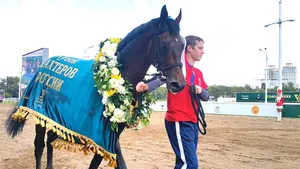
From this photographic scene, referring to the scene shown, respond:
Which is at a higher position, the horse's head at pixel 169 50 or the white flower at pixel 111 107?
the horse's head at pixel 169 50

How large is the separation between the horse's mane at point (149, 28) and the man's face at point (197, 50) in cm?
36

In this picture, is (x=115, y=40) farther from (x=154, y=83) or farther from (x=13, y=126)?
(x=13, y=126)

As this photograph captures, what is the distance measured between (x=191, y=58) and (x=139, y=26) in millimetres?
662

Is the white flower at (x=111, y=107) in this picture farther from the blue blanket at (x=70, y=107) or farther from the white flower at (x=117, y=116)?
the blue blanket at (x=70, y=107)

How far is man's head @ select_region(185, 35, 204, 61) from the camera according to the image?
313cm

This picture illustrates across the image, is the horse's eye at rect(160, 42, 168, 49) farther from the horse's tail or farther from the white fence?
the white fence

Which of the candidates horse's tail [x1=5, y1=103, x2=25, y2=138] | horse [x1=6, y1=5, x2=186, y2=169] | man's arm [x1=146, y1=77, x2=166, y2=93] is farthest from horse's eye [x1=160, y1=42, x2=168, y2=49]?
horse's tail [x1=5, y1=103, x2=25, y2=138]

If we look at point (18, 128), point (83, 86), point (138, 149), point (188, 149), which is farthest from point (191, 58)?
point (138, 149)

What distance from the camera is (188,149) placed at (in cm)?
291

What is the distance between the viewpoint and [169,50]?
2.76 meters

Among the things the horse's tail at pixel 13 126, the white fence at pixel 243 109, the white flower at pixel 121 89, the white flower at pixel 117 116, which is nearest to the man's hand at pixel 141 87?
the white flower at pixel 121 89

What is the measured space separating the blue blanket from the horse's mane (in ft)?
1.73

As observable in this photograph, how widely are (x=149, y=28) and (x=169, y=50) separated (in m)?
0.45

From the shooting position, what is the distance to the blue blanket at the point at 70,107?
3178 millimetres
